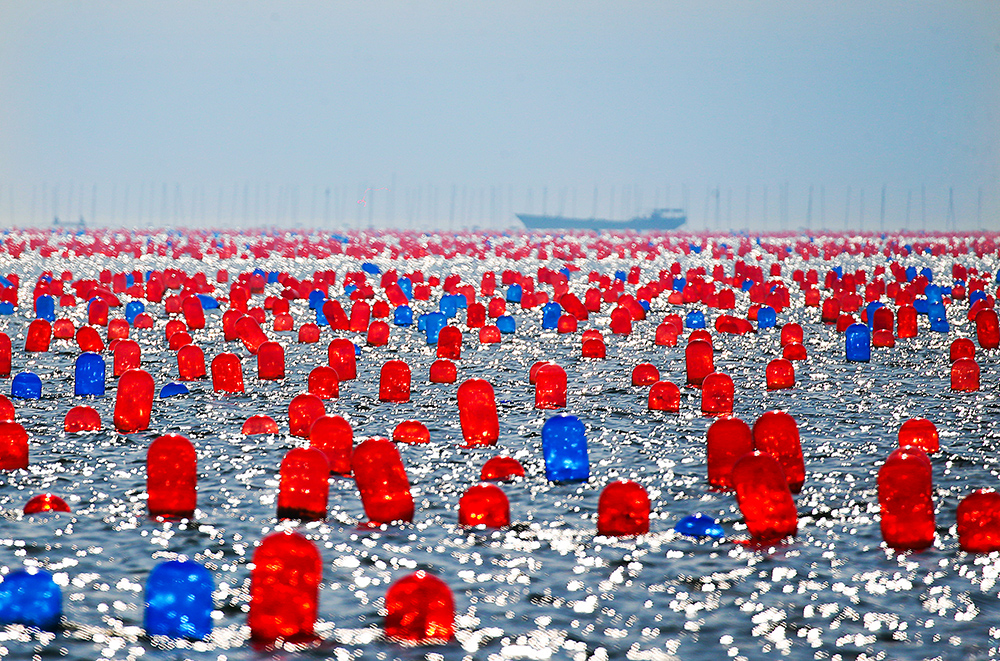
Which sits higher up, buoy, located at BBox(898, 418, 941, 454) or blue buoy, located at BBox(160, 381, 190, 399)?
buoy, located at BBox(898, 418, 941, 454)

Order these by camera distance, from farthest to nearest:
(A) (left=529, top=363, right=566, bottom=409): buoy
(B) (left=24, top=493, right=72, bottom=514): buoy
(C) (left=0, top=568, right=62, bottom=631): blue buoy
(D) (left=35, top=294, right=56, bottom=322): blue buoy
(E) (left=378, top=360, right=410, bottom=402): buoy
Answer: (D) (left=35, top=294, right=56, bottom=322): blue buoy < (E) (left=378, top=360, right=410, bottom=402): buoy < (A) (left=529, top=363, right=566, bottom=409): buoy < (B) (left=24, top=493, right=72, bottom=514): buoy < (C) (left=0, top=568, right=62, bottom=631): blue buoy

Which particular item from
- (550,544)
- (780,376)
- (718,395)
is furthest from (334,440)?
(780,376)

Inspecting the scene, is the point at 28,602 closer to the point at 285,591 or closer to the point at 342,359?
the point at 285,591

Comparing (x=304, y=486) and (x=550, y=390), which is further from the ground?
(x=550, y=390)

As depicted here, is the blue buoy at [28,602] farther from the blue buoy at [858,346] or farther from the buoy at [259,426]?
the blue buoy at [858,346]

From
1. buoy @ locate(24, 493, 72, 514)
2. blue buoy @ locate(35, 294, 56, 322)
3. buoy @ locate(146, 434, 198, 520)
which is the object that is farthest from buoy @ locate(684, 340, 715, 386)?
blue buoy @ locate(35, 294, 56, 322)

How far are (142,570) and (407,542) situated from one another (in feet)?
5.76

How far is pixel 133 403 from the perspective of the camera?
443 inches

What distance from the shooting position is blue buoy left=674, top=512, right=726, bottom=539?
25.3 feet

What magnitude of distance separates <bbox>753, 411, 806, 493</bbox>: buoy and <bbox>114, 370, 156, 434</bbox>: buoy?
6.18 m

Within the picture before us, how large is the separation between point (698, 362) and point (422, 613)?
29.9ft

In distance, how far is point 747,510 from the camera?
768 centimetres

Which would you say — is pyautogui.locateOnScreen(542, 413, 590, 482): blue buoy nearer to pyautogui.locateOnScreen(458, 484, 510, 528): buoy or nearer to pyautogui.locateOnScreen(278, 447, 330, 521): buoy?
pyautogui.locateOnScreen(458, 484, 510, 528): buoy

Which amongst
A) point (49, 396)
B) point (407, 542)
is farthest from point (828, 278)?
point (407, 542)
